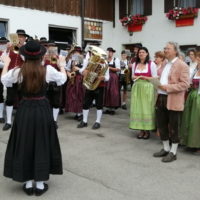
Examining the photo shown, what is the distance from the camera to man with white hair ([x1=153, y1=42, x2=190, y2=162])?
4949 mm

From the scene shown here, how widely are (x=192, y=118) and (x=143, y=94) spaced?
1.07 m

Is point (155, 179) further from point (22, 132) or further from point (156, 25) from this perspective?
point (156, 25)

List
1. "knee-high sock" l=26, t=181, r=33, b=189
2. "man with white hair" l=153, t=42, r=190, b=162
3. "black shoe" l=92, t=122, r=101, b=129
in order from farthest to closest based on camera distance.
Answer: "black shoe" l=92, t=122, r=101, b=129 → "man with white hair" l=153, t=42, r=190, b=162 → "knee-high sock" l=26, t=181, r=33, b=189

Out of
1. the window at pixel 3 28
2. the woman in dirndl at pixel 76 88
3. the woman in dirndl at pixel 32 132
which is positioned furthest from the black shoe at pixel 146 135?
the window at pixel 3 28

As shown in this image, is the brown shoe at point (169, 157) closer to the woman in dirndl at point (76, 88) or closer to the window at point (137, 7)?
the woman in dirndl at point (76, 88)

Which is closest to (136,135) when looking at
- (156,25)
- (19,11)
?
(19,11)

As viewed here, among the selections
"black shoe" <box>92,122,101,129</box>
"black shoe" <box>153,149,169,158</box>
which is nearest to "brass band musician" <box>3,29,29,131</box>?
"black shoe" <box>92,122,101,129</box>

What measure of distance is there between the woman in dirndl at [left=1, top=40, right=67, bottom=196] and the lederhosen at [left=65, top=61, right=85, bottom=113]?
434 cm

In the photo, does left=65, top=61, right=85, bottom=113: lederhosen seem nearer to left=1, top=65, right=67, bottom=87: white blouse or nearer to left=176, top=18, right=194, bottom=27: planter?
left=1, top=65, right=67, bottom=87: white blouse

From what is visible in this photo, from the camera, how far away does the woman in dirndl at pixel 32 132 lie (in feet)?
12.2

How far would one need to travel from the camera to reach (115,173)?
15.0ft

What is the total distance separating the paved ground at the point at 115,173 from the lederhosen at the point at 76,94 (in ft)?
5.12

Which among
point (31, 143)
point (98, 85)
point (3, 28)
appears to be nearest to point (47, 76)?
point (31, 143)

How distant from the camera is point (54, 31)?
47.0 ft
